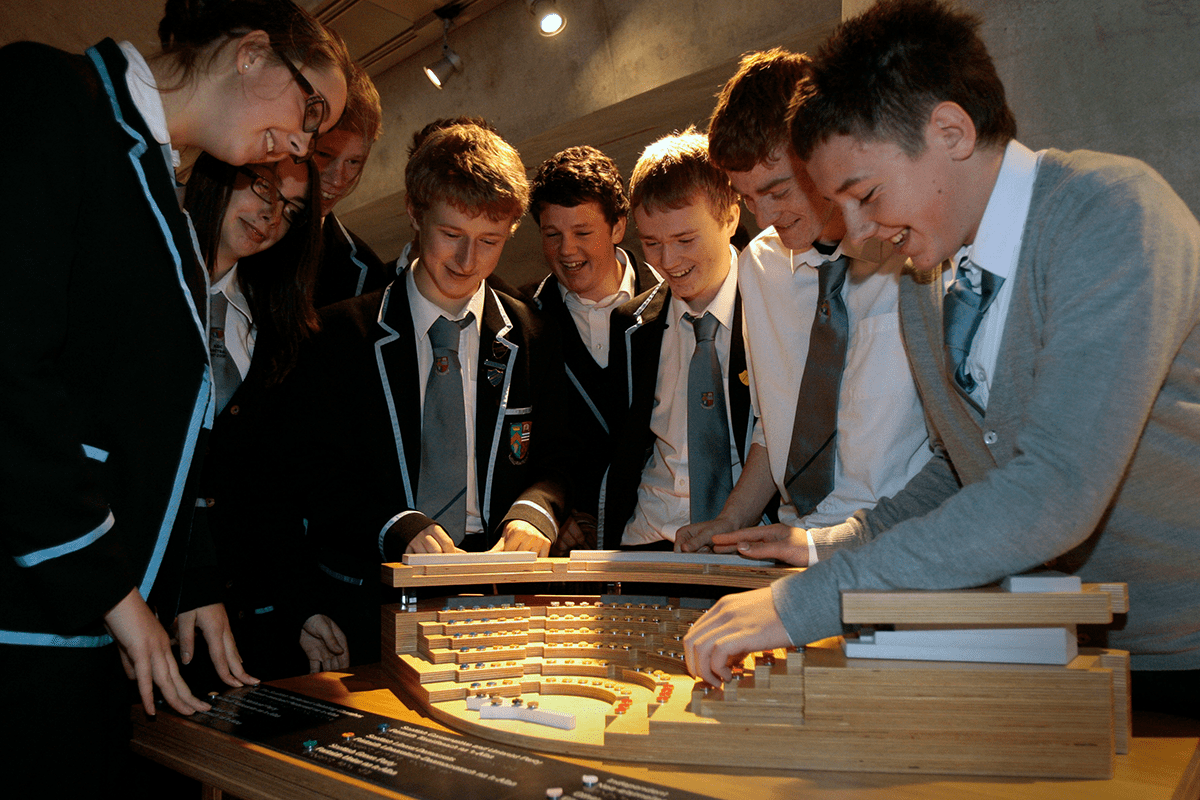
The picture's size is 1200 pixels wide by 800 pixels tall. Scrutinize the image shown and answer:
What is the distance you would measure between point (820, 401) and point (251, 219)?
4.94 ft

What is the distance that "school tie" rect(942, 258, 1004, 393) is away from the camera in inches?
59.2

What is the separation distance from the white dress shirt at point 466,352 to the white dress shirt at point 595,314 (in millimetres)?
584

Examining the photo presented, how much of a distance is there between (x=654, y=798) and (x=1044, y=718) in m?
0.56

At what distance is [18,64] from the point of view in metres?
1.29

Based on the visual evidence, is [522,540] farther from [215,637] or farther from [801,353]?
[801,353]

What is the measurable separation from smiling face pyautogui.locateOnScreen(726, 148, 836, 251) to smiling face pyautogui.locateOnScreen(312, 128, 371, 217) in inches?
57.6

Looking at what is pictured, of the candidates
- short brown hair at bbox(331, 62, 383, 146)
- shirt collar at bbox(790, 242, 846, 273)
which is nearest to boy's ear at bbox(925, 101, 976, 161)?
shirt collar at bbox(790, 242, 846, 273)

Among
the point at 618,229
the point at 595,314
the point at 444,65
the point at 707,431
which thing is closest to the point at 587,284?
the point at 595,314

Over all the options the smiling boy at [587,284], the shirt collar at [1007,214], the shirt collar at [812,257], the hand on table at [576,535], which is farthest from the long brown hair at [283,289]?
the shirt collar at [1007,214]

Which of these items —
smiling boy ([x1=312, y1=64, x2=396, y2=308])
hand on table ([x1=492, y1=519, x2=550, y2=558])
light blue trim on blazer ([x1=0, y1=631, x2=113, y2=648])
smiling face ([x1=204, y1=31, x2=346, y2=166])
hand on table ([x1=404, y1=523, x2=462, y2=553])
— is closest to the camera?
light blue trim on blazer ([x1=0, y1=631, x2=113, y2=648])

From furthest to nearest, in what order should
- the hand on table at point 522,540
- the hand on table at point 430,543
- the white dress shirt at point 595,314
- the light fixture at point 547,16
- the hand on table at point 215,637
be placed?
the light fixture at point 547,16, the white dress shirt at point 595,314, the hand on table at point 522,540, the hand on table at point 430,543, the hand on table at point 215,637

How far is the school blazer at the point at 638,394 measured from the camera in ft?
8.43

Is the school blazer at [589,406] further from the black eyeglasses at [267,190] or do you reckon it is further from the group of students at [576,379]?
the black eyeglasses at [267,190]

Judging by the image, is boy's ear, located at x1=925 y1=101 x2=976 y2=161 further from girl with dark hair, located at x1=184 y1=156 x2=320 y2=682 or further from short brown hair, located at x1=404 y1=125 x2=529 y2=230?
girl with dark hair, located at x1=184 y1=156 x2=320 y2=682
